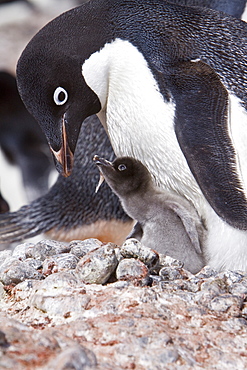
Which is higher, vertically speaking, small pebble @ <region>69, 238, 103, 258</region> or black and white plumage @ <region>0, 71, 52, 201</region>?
black and white plumage @ <region>0, 71, 52, 201</region>

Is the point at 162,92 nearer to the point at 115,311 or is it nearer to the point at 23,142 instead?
the point at 115,311

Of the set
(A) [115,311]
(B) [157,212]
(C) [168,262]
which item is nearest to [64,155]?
(B) [157,212]

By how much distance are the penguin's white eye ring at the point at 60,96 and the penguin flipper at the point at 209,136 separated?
218mm

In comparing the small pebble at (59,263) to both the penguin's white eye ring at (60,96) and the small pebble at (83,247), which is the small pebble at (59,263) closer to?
the small pebble at (83,247)

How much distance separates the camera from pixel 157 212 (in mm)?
1163

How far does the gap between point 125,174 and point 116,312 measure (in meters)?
0.45

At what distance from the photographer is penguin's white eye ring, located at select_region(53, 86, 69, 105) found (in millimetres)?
1166

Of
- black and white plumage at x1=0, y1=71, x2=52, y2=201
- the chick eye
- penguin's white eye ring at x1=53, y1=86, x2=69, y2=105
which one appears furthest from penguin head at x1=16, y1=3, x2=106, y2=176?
black and white plumage at x1=0, y1=71, x2=52, y2=201

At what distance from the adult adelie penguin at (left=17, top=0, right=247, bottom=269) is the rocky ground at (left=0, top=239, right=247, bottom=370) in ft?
0.56

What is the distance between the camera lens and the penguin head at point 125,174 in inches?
46.0

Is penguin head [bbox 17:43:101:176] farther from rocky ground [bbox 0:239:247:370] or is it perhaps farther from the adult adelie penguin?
rocky ground [bbox 0:239:247:370]

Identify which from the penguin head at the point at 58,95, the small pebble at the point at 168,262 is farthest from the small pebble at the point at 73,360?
the penguin head at the point at 58,95

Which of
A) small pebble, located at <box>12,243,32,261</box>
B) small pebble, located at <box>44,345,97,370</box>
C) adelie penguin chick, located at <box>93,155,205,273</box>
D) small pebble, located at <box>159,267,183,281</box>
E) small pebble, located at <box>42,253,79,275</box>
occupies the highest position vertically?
adelie penguin chick, located at <box>93,155,205,273</box>

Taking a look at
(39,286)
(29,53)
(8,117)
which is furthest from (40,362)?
(8,117)
